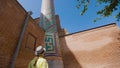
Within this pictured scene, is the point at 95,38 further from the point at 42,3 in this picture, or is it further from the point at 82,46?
the point at 42,3

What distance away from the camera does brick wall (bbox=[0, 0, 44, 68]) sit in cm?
484

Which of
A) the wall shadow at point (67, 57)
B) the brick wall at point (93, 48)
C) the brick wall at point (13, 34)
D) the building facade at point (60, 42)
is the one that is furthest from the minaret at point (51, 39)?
the brick wall at point (13, 34)

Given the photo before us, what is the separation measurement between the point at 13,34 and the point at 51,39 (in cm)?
568

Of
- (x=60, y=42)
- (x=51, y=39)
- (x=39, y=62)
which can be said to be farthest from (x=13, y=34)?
(x=60, y=42)

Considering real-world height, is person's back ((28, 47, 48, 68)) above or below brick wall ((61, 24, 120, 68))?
below

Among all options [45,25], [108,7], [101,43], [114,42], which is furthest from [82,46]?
[108,7]

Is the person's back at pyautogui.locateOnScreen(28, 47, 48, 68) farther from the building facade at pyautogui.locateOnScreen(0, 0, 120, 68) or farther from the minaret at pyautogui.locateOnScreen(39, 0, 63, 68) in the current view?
the minaret at pyautogui.locateOnScreen(39, 0, 63, 68)

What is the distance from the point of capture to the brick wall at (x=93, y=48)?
9.61 metres

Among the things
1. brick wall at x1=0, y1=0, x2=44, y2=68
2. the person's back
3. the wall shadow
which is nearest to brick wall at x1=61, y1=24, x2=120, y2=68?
the wall shadow

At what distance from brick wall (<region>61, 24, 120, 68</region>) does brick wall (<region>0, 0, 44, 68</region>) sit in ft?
16.1

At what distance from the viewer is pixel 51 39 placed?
1102 cm

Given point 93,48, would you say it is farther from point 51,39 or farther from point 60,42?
point 51,39

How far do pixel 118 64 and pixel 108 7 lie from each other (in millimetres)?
4790

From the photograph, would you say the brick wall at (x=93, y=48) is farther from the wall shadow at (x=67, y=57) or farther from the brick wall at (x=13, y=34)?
the brick wall at (x=13, y=34)
